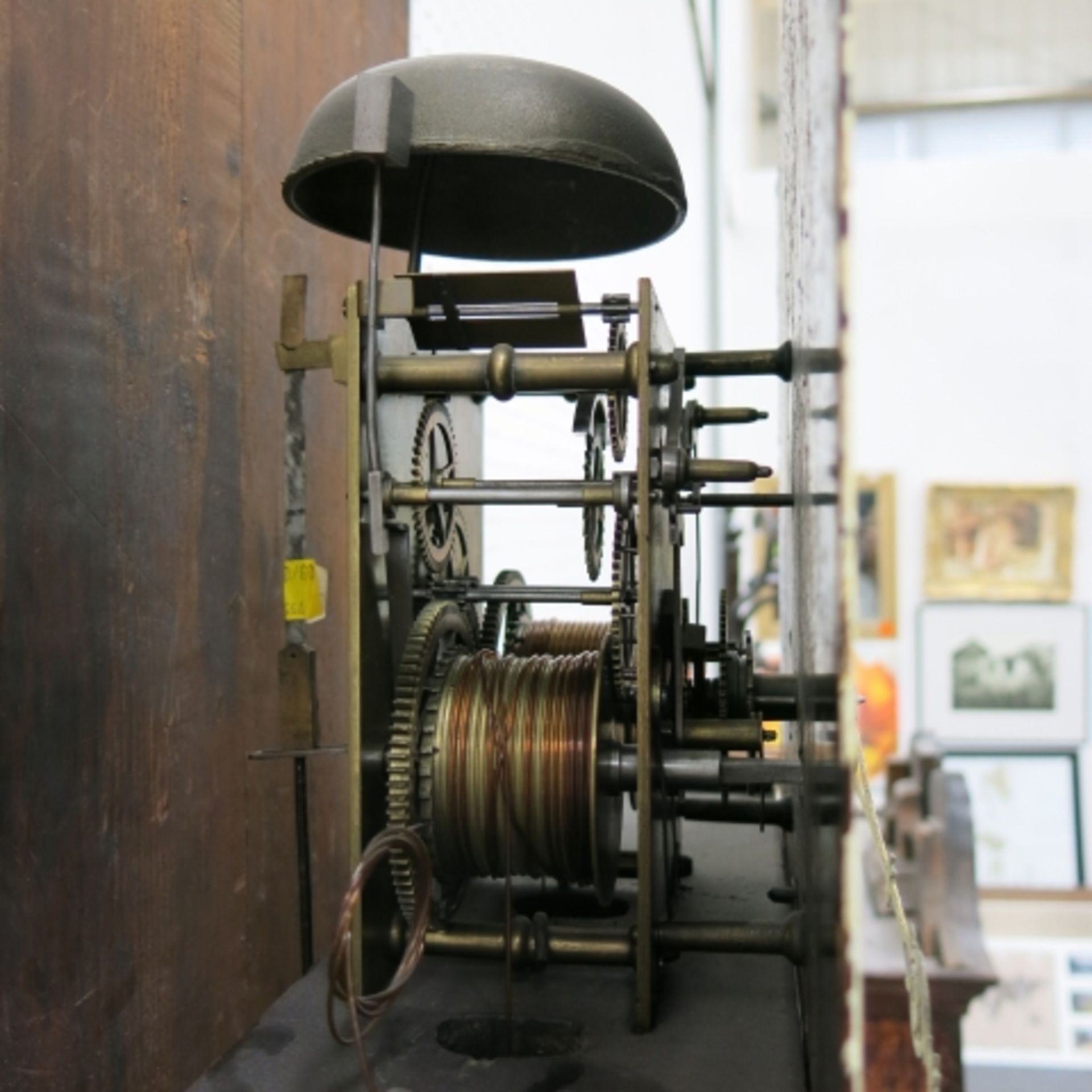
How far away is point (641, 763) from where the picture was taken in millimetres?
1091

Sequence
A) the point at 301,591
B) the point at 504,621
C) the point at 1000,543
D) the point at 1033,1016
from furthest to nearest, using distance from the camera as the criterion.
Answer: the point at 1000,543 < the point at 1033,1016 < the point at 504,621 < the point at 301,591

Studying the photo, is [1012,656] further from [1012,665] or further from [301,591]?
[301,591]

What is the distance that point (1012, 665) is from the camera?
4.81 m

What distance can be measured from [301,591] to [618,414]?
47 centimetres

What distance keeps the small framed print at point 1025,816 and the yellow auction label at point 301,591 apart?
3.90m

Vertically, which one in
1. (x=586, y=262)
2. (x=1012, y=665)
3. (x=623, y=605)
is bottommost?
(x=1012, y=665)

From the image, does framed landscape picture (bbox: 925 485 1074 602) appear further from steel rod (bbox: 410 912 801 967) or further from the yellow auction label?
steel rod (bbox: 410 912 801 967)

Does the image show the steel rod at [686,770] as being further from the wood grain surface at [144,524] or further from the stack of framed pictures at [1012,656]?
the stack of framed pictures at [1012,656]

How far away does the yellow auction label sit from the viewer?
4.90ft

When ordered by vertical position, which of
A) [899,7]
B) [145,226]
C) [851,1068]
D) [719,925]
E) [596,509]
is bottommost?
[719,925]

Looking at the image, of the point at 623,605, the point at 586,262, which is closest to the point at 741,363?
the point at 623,605

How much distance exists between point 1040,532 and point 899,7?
265 cm

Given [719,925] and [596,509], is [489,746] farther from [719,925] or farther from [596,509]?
[596,509]

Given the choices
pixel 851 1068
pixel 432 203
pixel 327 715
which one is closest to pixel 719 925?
pixel 851 1068
